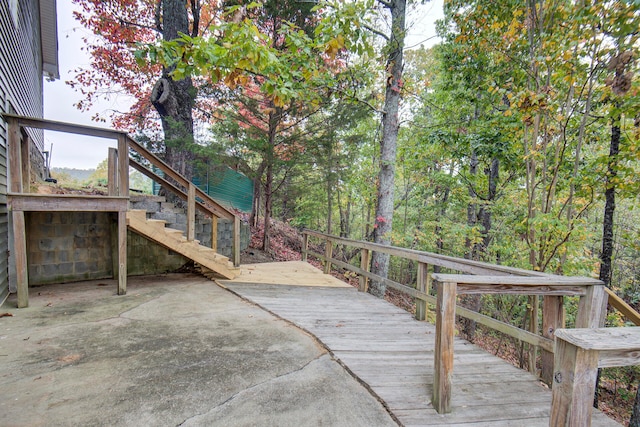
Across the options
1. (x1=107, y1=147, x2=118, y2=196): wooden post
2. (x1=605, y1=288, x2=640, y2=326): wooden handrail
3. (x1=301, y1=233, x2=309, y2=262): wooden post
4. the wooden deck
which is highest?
(x1=107, y1=147, x2=118, y2=196): wooden post

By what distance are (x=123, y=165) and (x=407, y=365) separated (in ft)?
13.6

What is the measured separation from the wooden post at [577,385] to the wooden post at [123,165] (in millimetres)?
4710

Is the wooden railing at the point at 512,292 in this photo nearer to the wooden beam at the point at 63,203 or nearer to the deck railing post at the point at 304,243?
the wooden beam at the point at 63,203

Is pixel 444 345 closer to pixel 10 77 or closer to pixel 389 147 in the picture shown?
pixel 389 147

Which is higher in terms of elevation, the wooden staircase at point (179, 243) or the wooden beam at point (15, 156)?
the wooden beam at point (15, 156)

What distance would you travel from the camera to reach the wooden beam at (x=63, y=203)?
346 cm

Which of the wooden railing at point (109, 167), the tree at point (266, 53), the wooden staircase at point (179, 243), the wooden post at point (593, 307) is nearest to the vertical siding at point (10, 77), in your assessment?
the wooden railing at point (109, 167)

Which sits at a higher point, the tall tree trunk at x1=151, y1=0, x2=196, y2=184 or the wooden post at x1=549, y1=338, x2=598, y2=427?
the tall tree trunk at x1=151, y1=0, x2=196, y2=184

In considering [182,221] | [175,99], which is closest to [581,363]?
[182,221]

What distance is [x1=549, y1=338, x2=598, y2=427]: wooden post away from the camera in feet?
3.70

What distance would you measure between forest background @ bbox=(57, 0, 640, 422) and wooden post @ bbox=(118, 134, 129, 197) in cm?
99

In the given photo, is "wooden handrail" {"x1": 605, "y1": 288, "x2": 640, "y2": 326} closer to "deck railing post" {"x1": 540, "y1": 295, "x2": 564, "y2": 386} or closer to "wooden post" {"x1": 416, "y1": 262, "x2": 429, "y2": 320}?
"deck railing post" {"x1": 540, "y1": 295, "x2": 564, "y2": 386}

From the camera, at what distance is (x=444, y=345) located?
1940 mm

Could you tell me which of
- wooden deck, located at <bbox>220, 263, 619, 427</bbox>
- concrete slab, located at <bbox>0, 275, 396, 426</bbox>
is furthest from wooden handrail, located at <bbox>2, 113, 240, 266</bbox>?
wooden deck, located at <bbox>220, 263, 619, 427</bbox>
